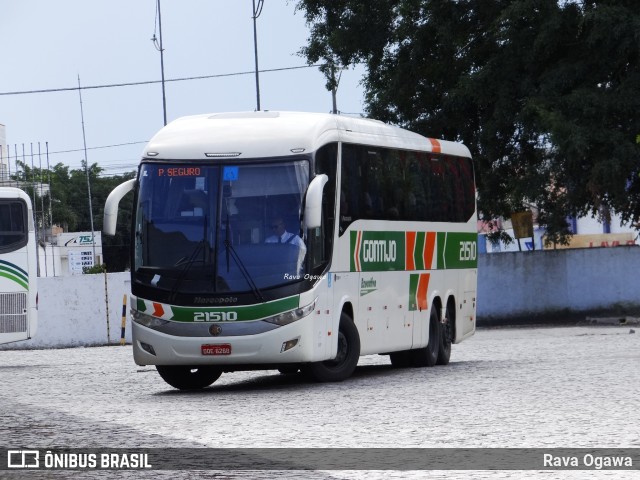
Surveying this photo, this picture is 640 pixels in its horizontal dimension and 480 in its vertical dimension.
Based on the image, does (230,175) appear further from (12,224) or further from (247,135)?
(12,224)

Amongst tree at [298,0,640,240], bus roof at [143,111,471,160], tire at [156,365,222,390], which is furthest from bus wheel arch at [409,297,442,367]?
tree at [298,0,640,240]

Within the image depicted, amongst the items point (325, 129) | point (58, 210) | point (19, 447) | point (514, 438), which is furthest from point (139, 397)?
point (58, 210)

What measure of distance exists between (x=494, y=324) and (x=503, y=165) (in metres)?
4.81

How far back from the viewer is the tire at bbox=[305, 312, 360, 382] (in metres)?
19.8

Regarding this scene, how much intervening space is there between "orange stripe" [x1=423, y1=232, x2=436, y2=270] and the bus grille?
38.0 feet

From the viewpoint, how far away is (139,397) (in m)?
18.5

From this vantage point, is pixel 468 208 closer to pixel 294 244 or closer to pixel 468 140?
pixel 294 244

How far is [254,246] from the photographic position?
18.6 metres

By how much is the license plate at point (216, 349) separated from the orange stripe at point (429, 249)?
209 inches

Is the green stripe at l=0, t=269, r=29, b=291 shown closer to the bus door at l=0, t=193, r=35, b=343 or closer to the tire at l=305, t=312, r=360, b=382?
the bus door at l=0, t=193, r=35, b=343

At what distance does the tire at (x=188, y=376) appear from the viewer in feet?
65.1

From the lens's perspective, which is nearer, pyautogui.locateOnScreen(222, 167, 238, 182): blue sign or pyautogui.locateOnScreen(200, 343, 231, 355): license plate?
pyautogui.locateOnScreen(200, 343, 231, 355): license plate

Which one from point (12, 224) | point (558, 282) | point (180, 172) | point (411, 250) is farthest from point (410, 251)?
point (558, 282)

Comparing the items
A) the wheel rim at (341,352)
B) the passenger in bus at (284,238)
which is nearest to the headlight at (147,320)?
the passenger in bus at (284,238)
